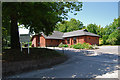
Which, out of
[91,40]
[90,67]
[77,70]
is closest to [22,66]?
[77,70]

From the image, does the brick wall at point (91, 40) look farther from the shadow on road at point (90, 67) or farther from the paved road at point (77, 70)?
the paved road at point (77, 70)

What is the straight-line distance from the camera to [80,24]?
206ft

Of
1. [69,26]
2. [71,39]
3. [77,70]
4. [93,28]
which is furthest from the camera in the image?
[69,26]

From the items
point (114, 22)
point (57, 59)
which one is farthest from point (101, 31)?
point (57, 59)

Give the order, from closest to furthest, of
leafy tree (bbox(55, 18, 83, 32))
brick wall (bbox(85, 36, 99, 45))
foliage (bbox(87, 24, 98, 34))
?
brick wall (bbox(85, 36, 99, 45)), foliage (bbox(87, 24, 98, 34)), leafy tree (bbox(55, 18, 83, 32))

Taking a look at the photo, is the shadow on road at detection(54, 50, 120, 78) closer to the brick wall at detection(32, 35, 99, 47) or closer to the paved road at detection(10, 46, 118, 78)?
the paved road at detection(10, 46, 118, 78)

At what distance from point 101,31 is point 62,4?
40.3 metres

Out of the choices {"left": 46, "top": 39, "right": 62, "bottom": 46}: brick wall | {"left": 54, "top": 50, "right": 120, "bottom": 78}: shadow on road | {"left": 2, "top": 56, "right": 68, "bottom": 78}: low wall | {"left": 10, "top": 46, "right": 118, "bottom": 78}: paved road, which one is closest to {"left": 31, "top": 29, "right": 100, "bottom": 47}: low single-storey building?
{"left": 46, "top": 39, "right": 62, "bottom": 46}: brick wall

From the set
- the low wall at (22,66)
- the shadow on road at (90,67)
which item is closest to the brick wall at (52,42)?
the shadow on road at (90,67)

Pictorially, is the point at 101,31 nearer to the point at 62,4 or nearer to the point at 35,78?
the point at 62,4

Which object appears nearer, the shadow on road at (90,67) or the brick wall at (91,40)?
the shadow on road at (90,67)

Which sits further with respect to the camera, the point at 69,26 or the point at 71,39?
the point at 69,26

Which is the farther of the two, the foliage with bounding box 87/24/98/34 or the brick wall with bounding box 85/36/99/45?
the foliage with bounding box 87/24/98/34

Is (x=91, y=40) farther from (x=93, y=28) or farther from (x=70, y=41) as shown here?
(x=93, y=28)
